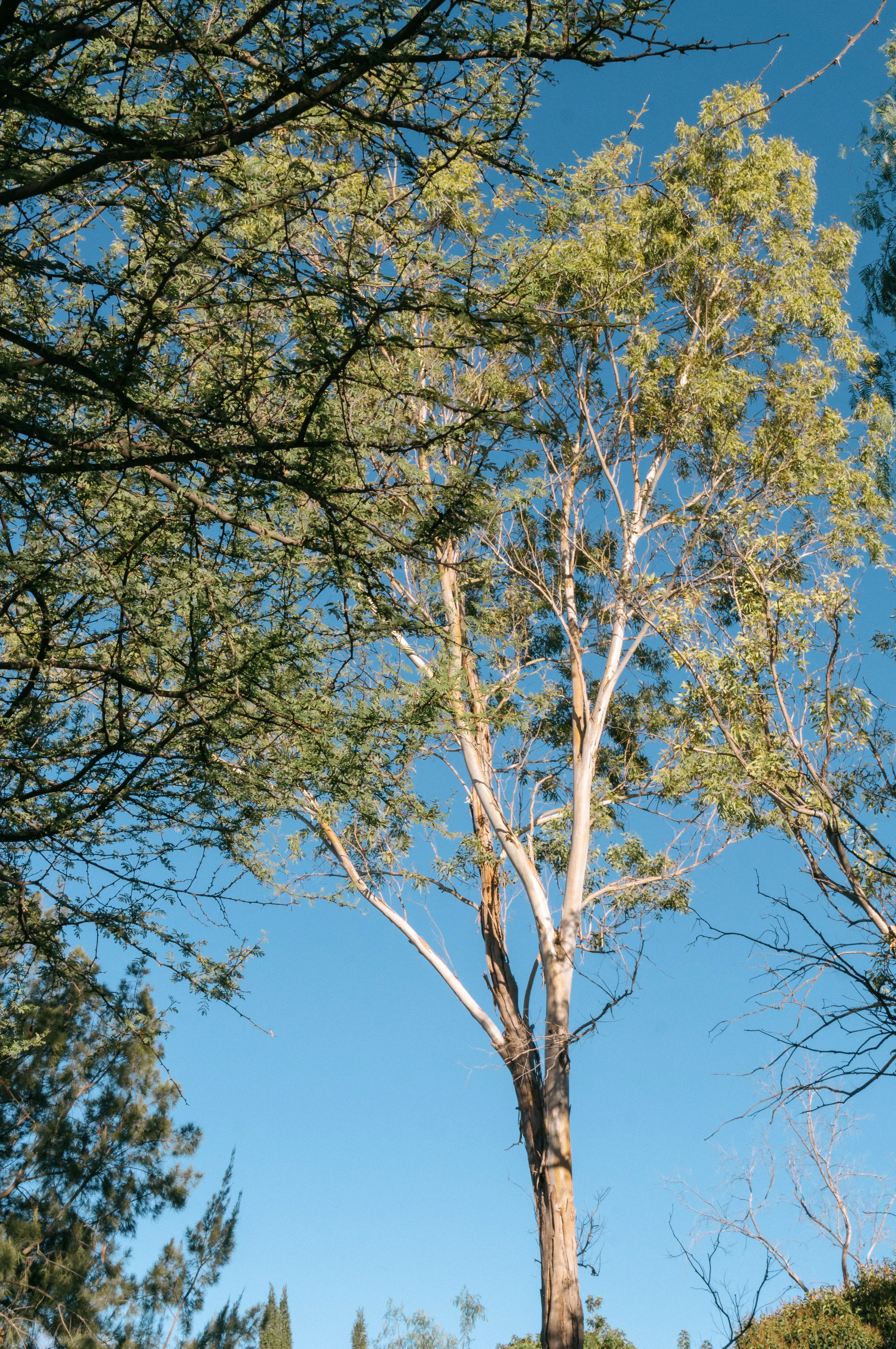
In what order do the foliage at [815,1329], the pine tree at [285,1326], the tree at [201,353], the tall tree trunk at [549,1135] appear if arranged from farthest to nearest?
the pine tree at [285,1326], the foliage at [815,1329], the tall tree trunk at [549,1135], the tree at [201,353]

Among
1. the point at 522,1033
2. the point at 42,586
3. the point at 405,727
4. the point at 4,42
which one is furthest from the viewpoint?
the point at 522,1033

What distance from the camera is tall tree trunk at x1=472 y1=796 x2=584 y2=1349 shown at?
24.0ft

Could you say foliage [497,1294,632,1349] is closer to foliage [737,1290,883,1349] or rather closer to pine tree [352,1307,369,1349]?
foliage [737,1290,883,1349]

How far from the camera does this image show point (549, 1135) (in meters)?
7.92

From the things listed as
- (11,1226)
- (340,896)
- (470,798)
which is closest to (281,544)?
(340,896)

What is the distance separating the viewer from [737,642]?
17.3 ft

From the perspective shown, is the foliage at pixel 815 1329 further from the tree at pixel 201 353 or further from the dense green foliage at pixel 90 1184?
the tree at pixel 201 353

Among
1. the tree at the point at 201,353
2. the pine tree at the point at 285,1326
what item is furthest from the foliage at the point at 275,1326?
the tree at the point at 201,353

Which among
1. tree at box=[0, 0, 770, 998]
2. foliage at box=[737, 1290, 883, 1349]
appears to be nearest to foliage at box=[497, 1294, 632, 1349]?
foliage at box=[737, 1290, 883, 1349]

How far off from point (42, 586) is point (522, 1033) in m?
6.08

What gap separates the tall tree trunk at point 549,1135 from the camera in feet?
24.0

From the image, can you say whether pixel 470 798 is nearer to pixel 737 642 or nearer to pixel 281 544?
pixel 737 642

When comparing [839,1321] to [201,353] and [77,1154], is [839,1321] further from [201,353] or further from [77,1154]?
[201,353]

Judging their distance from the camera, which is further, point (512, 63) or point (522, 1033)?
point (522, 1033)
